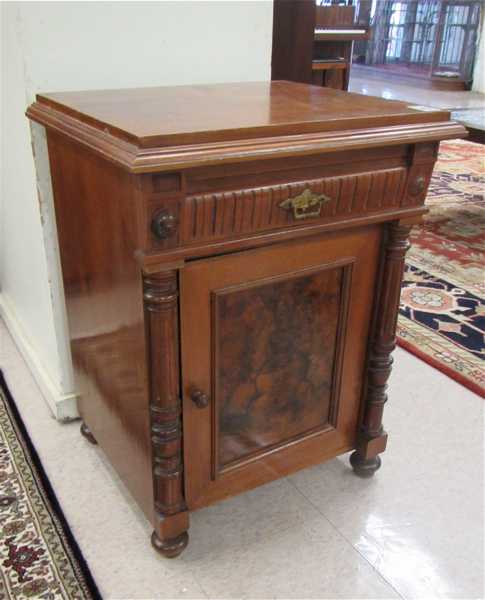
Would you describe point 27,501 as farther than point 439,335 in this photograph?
No

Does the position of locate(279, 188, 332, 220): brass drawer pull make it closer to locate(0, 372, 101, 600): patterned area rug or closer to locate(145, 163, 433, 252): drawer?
locate(145, 163, 433, 252): drawer

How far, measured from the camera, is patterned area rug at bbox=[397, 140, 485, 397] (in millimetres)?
1906

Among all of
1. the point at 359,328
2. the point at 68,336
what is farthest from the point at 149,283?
the point at 68,336

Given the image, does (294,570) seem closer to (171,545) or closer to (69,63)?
(171,545)

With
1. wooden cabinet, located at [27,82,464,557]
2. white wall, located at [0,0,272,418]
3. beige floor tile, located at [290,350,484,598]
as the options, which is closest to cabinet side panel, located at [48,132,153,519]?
wooden cabinet, located at [27,82,464,557]

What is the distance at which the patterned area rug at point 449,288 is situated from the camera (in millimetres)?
1906

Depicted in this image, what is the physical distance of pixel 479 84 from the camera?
274 inches

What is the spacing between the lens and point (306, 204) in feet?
3.34

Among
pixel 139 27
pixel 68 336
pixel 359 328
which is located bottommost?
pixel 68 336

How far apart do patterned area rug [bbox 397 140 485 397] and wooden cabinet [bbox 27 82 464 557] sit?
0.67 m

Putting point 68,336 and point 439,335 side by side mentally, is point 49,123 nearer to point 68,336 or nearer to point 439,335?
point 68,336

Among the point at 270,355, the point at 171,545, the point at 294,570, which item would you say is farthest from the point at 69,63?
the point at 294,570

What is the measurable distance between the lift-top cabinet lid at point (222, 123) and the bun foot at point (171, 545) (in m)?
0.71

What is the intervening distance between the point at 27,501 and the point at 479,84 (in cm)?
705
